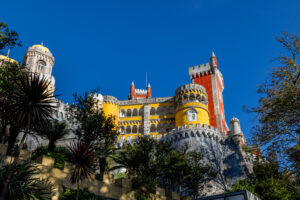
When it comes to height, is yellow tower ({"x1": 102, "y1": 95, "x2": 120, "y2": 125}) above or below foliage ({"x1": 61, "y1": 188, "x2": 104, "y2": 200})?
above

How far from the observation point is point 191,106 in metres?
52.7

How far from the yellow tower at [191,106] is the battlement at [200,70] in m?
11.3

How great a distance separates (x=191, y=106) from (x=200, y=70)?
17.0 m

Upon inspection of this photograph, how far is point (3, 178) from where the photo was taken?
14352mm

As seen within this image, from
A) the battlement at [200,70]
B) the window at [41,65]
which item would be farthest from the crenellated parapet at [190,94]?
the window at [41,65]

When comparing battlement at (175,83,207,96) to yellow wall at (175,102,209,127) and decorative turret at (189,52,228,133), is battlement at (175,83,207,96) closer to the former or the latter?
yellow wall at (175,102,209,127)

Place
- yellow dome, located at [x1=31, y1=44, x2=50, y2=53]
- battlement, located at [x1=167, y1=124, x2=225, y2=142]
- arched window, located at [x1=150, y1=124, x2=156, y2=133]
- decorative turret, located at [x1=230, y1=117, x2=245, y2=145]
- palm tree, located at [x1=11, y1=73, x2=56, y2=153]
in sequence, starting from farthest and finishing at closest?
yellow dome, located at [x1=31, y1=44, x2=50, y2=53], arched window, located at [x1=150, y1=124, x2=156, y2=133], battlement, located at [x1=167, y1=124, x2=225, y2=142], decorative turret, located at [x1=230, y1=117, x2=245, y2=145], palm tree, located at [x1=11, y1=73, x2=56, y2=153]

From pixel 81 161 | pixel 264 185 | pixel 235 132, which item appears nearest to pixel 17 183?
pixel 81 161

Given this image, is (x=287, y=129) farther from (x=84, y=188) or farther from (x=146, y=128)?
(x=146, y=128)

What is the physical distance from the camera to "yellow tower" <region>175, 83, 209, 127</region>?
170 feet

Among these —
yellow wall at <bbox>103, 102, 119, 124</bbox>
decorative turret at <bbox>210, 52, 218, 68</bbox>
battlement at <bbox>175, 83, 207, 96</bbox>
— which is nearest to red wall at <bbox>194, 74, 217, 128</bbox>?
decorative turret at <bbox>210, 52, 218, 68</bbox>

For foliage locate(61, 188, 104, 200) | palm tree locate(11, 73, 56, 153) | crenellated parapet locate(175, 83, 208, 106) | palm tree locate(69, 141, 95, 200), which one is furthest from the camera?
crenellated parapet locate(175, 83, 208, 106)

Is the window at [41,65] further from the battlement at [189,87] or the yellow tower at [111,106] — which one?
the battlement at [189,87]

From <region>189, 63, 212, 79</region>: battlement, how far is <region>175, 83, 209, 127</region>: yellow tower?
37.0 ft
